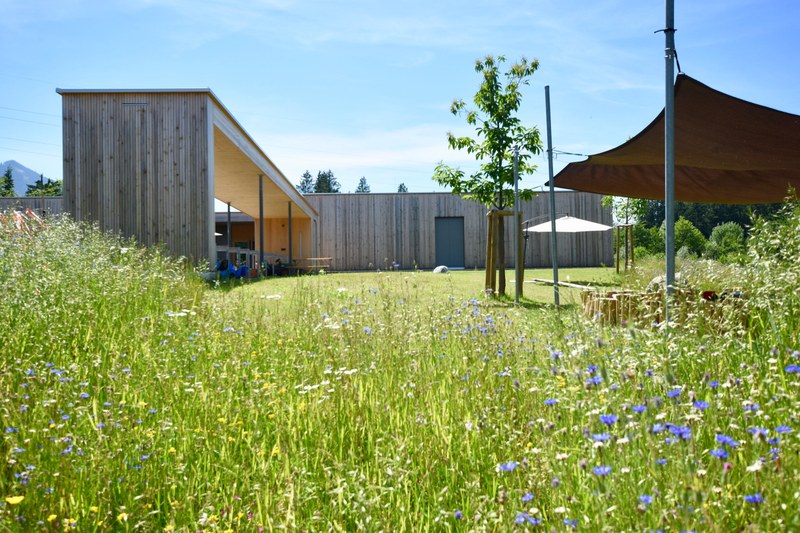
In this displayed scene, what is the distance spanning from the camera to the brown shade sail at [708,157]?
A: 5.58 m

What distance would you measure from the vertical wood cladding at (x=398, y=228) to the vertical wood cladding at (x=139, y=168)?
45.5ft

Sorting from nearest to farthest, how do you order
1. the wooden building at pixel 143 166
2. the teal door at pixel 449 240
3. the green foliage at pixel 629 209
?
the wooden building at pixel 143 166 → the green foliage at pixel 629 209 → the teal door at pixel 449 240

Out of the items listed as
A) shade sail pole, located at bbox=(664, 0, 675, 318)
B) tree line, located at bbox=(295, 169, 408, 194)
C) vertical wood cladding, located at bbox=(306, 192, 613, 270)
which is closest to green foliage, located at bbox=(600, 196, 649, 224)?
vertical wood cladding, located at bbox=(306, 192, 613, 270)

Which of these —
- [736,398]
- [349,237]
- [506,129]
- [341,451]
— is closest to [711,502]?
[736,398]

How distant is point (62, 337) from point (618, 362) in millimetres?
3078

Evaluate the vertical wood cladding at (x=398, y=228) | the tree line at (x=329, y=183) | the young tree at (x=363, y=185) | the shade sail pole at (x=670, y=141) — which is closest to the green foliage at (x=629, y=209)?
the vertical wood cladding at (x=398, y=228)

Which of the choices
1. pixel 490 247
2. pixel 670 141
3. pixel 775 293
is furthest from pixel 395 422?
pixel 490 247

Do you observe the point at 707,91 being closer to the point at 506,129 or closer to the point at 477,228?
the point at 506,129

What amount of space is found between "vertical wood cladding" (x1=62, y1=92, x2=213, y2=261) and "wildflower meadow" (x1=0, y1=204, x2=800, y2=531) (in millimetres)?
5608

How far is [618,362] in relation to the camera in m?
2.29

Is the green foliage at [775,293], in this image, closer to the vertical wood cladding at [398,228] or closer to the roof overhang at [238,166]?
the roof overhang at [238,166]

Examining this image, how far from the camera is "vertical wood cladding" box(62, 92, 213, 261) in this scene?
991 centimetres

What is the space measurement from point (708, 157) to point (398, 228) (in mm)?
17703

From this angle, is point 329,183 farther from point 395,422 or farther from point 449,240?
point 395,422
